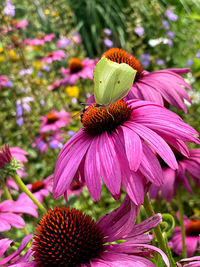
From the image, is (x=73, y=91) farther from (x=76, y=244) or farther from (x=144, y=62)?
(x=76, y=244)

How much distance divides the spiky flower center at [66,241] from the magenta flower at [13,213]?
40cm

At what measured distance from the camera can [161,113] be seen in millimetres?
915

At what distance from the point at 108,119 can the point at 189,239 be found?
0.74 m

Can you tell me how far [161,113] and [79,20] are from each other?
6102 mm

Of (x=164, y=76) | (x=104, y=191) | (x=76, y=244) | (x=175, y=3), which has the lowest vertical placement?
(x=104, y=191)

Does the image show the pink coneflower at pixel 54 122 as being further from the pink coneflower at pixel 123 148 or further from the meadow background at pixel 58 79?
the pink coneflower at pixel 123 148

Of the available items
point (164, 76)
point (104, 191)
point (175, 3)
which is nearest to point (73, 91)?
point (104, 191)

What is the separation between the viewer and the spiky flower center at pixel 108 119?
996 mm

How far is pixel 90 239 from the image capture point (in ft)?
2.76

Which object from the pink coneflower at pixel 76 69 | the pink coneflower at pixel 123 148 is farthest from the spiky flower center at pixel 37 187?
the pink coneflower at pixel 76 69

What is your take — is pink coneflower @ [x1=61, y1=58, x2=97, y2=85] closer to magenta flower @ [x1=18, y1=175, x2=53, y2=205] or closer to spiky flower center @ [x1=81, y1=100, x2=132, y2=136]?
magenta flower @ [x1=18, y1=175, x2=53, y2=205]

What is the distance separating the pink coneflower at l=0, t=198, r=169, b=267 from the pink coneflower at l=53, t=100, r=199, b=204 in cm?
7

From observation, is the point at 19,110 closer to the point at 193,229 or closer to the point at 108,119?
the point at 193,229

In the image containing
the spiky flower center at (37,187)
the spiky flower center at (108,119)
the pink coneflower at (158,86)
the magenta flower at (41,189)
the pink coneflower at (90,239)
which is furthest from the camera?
the spiky flower center at (37,187)
